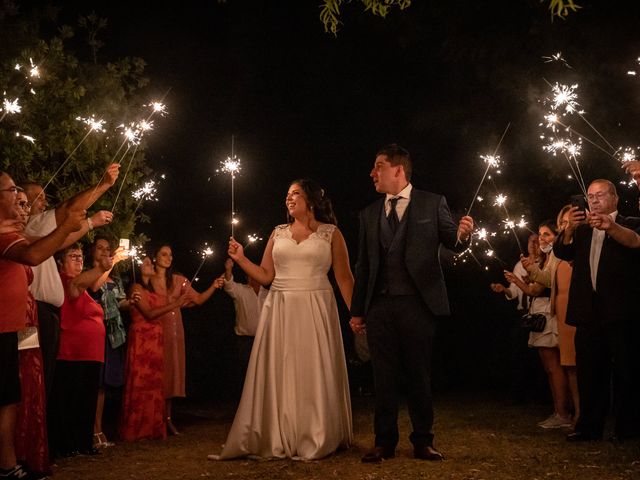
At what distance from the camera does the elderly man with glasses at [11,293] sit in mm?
5152

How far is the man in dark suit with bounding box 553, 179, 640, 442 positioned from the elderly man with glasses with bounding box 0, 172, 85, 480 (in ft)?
14.3

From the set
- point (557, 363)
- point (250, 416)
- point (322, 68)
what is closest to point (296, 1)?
point (322, 68)

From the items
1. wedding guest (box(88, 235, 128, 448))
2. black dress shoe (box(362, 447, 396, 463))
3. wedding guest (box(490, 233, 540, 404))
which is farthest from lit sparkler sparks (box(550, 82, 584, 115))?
wedding guest (box(88, 235, 128, 448))

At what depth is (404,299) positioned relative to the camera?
630 cm

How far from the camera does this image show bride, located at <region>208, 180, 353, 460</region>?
6.69 m

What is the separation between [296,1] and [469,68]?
3530 millimetres

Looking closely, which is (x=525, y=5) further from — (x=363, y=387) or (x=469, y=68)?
(x=363, y=387)

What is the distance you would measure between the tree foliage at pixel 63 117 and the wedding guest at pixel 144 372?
1254mm

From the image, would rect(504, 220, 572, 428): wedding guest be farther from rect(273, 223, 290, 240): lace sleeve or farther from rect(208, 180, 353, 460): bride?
rect(273, 223, 290, 240): lace sleeve

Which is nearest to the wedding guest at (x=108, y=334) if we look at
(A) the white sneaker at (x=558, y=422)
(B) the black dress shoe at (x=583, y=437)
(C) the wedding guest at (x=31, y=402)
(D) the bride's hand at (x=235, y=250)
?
(D) the bride's hand at (x=235, y=250)

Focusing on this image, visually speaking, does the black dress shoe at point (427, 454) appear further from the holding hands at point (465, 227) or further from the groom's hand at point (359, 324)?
the holding hands at point (465, 227)

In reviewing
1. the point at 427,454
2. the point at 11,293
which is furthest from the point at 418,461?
the point at 11,293

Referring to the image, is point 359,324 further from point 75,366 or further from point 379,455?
point 75,366

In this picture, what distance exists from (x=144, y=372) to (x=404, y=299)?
3357 millimetres
